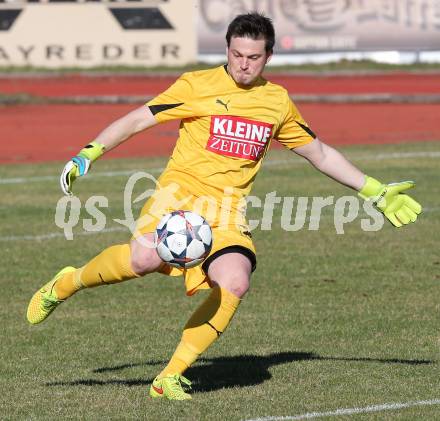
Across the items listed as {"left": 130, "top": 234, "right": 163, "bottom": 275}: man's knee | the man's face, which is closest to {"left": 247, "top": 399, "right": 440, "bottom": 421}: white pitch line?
{"left": 130, "top": 234, "right": 163, "bottom": 275}: man's knee

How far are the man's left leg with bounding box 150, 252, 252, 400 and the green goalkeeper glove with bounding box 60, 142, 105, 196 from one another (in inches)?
35.3

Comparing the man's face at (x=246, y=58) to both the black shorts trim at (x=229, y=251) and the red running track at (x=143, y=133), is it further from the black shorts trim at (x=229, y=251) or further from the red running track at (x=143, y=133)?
the red running track at (x=143, y=133)

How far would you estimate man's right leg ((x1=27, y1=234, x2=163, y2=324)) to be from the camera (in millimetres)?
6566

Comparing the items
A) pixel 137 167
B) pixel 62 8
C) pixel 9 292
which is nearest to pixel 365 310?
pixel 9 292

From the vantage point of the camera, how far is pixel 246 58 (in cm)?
656

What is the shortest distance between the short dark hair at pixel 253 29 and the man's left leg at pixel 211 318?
1.24 meters

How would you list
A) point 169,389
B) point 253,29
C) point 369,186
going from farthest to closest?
point 369,186 → point 253,29 → point 169,389

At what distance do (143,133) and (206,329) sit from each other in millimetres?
17448

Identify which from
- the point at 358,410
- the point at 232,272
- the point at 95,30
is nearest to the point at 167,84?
the point at 95,30

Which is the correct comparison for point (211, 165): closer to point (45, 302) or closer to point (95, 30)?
point (45, 302)

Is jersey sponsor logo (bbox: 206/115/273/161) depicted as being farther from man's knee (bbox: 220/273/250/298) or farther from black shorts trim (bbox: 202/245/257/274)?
man's knee (bbox: 220/273/250/298)

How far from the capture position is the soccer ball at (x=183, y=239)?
6.30m

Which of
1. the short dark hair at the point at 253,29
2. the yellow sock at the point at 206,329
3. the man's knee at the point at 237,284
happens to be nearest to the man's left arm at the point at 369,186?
the short dark hair at the point at 253,29

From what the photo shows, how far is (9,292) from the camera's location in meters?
9.86
